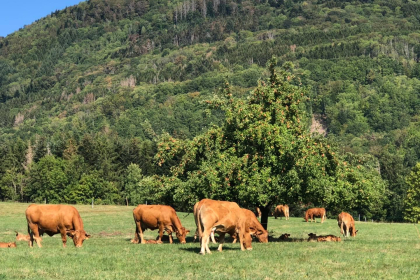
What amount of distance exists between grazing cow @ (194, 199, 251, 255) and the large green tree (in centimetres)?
526

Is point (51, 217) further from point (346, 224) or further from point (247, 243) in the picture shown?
point (346, 224)

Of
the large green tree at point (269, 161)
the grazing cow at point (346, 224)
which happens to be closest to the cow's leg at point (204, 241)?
the large green tree at point (269, 161)

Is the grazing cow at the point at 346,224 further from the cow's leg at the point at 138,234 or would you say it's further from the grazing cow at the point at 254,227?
the cow's leg at the point at 138,234

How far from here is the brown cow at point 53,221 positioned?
91.9 ft

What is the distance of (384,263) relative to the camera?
75.0 feet

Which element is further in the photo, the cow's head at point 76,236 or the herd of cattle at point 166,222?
the cow's head at point 76,236

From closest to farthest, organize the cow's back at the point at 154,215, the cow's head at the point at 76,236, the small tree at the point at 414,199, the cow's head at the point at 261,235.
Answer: the cow's head at the point at 76,236, the cow's head at the point at 261,235, the cow's back at the point at 154,215, the small tree at the point at 414,199

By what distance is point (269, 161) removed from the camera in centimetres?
3319

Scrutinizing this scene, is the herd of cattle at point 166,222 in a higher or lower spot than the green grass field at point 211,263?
higher

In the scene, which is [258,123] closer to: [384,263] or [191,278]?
[384,263]

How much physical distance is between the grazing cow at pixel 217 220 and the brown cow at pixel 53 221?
20.5 feet

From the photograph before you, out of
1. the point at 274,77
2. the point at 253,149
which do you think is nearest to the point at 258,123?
the point at 253,149

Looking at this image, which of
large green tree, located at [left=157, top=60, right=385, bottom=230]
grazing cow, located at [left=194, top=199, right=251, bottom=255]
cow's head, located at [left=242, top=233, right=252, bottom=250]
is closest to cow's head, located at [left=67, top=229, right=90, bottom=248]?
grazing cow, located at [left=194, top=199, right=251, bottom=255]

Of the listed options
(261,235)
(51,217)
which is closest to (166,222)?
(261,235)
